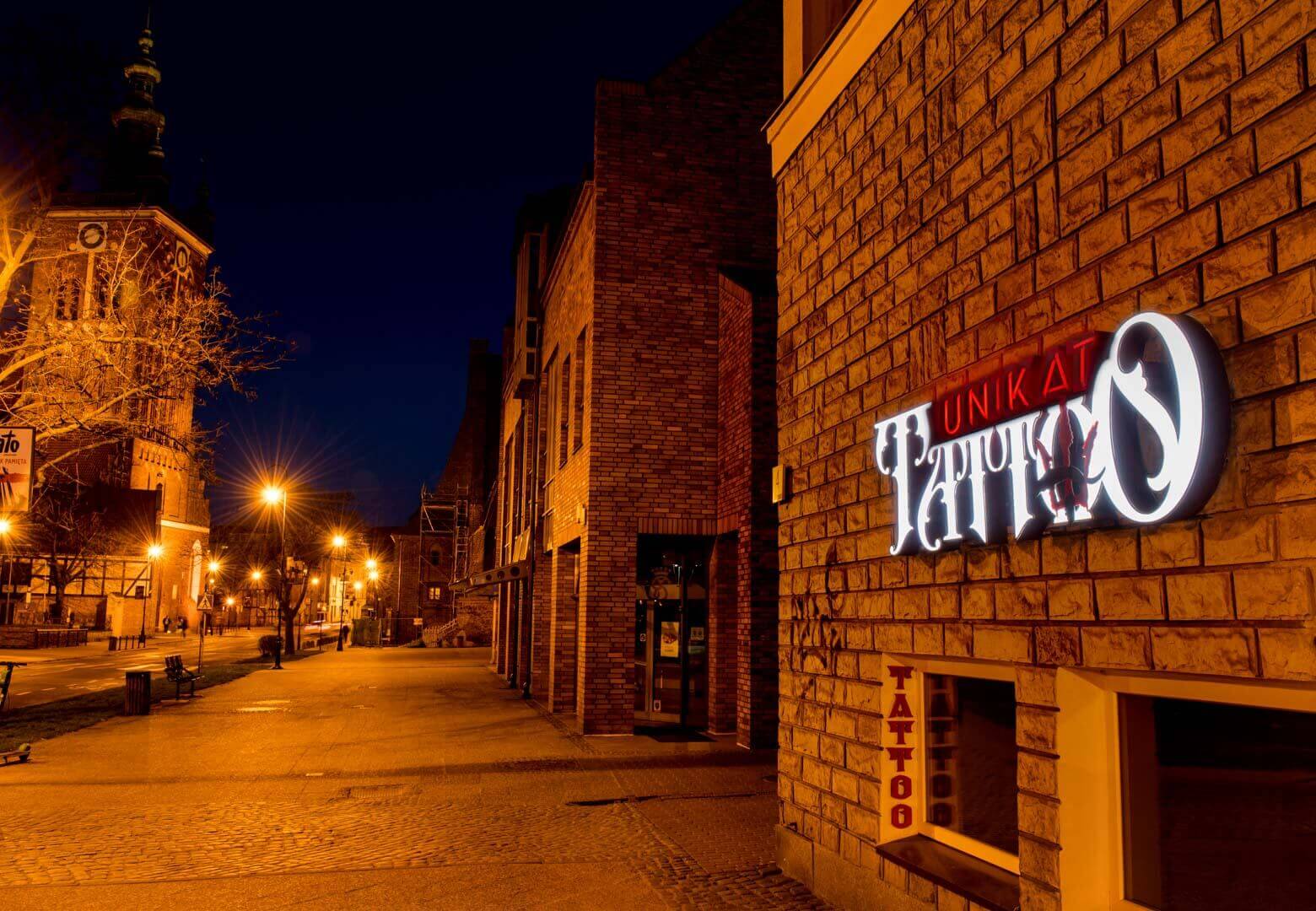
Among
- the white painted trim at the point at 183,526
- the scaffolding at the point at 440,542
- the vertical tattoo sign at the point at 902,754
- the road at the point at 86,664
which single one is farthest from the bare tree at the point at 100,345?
the white painted trim at the point at 183,526

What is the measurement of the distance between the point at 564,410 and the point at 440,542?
4391cm

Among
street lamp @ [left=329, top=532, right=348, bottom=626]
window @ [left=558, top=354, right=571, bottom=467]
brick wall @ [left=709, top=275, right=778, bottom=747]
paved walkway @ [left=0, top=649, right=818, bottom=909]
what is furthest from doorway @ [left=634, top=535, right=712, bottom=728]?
street lamp @ [left=329, top=532, right=348, bottom=626]

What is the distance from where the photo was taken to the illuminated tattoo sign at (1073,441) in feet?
12.0

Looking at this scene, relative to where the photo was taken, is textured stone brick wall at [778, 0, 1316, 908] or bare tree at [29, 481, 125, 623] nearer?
textured stone brick wall at [778, 0, 1316, 908]

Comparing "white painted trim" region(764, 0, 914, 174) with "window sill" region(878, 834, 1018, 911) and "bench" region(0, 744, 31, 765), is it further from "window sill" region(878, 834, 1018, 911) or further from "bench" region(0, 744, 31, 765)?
"bench" region(0, 744, 31, 765)

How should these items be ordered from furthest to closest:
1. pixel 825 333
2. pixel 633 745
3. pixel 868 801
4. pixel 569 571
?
pixel 569 571
pixel 633 745
pixel 825 333
pixel 868 801

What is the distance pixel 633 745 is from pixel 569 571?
4683 millimetres

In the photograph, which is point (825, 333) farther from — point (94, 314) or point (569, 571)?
point (94, 314)

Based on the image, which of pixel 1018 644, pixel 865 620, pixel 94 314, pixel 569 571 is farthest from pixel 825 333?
pixel 94 314

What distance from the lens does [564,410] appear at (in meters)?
19.4

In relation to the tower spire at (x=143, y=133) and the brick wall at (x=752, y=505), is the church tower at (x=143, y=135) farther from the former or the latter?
the brick wall at (x=752, y=505)

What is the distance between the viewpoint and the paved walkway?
705 centimetres

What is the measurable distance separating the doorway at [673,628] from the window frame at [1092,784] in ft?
37.4

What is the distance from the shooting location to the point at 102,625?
59.6m
